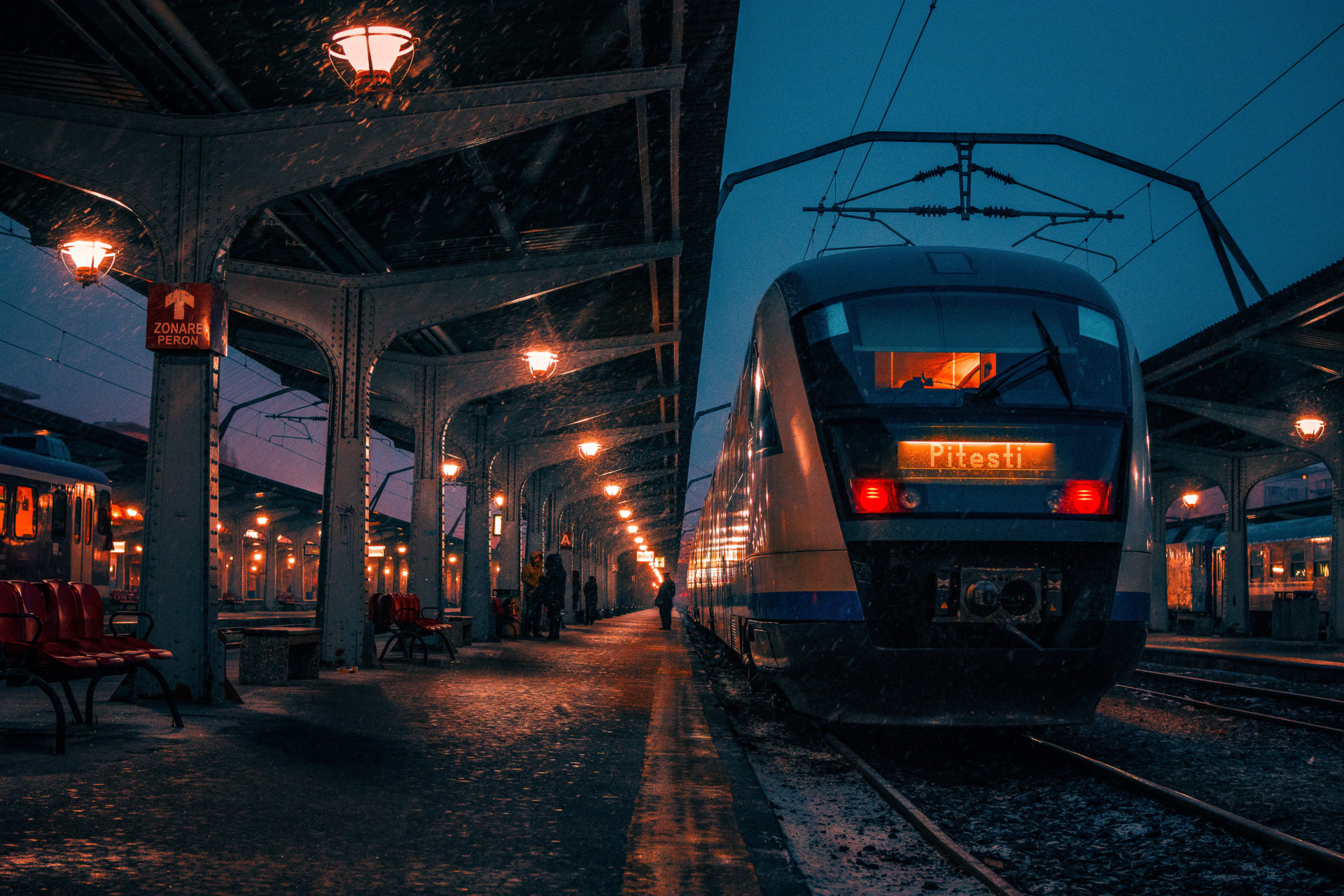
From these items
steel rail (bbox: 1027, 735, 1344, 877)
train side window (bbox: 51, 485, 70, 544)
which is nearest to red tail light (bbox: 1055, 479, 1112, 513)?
steel rail (bbox: 1027, 735, 1344, 877)

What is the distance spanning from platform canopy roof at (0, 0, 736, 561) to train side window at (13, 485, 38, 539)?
3607 millimetres

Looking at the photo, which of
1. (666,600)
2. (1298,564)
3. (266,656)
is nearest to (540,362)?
(266,656)

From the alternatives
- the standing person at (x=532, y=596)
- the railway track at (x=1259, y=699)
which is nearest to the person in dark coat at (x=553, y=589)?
the standing person at (x=532, y=596)

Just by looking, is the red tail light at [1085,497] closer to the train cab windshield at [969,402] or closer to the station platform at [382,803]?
the train cab windshield at [969,402]

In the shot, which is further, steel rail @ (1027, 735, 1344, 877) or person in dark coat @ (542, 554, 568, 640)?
person in dark coat @ (542, 554, 568, 640)

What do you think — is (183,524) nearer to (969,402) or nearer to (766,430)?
(766,430)

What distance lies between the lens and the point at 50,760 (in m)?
5.51

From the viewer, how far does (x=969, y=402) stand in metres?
6.75

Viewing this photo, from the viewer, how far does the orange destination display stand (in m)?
6.63

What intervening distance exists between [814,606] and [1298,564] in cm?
2454

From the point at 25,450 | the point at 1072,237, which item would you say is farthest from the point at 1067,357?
the point at 25,450

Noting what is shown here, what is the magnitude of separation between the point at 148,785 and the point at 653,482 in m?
38.8

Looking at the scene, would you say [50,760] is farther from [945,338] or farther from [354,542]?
[354,542]

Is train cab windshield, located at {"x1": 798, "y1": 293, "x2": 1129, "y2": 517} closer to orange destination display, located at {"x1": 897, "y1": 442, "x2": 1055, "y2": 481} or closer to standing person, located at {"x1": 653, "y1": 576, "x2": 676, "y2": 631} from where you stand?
orange destination display, located at {"x1": 897, "y1": 442, "x2": 1055, "y2": 481}
